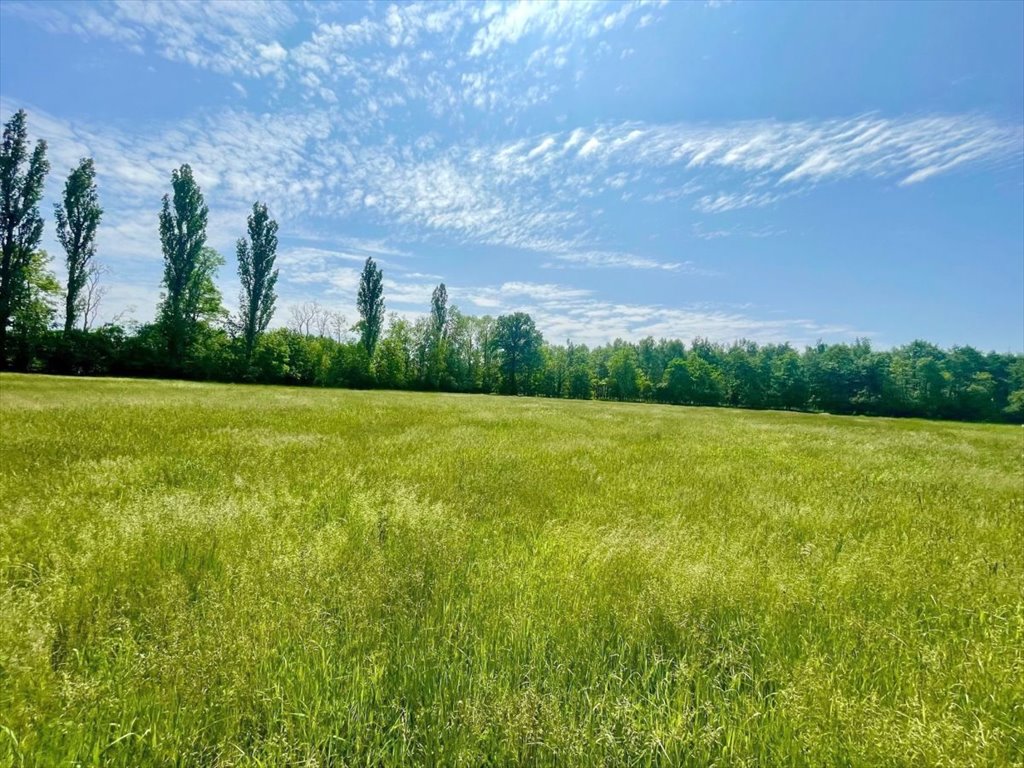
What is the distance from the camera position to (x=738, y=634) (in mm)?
3260

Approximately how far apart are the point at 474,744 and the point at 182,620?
2.45m

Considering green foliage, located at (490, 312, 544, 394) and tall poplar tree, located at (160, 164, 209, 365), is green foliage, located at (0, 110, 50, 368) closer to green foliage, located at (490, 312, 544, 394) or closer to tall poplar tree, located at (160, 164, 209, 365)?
A: tall poplar tree, located at (160, 164, 209, 365)

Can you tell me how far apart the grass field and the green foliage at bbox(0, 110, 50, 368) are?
59838 mm

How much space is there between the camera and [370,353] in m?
73.4

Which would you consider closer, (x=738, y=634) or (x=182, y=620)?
(x=182, y=620)

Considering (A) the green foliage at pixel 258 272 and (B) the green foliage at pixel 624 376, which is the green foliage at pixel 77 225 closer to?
(A) the green foliage at pixel 258 272

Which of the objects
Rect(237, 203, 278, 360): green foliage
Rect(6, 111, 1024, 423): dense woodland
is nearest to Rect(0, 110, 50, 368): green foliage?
Rect(6, 111, 1024, 423): dense woodland

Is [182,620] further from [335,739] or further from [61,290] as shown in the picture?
[61,290]

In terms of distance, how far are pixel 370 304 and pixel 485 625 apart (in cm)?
7991

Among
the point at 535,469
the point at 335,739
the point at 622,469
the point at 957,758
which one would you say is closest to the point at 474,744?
the point at 335,739

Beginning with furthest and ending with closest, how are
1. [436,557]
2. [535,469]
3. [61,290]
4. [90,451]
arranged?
[61,290], [535,469], [90,451], [436,557]

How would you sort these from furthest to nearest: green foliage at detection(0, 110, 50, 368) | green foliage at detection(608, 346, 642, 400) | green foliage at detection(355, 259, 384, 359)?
green foliage at detection(608, 346, 642, 400) < green foliage at detection(355, 259, 384, 359) < green foliage at detection(0, 110, 50, 368)

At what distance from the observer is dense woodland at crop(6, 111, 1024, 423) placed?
45.4 meters

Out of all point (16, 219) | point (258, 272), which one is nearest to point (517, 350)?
point (258, 272)
